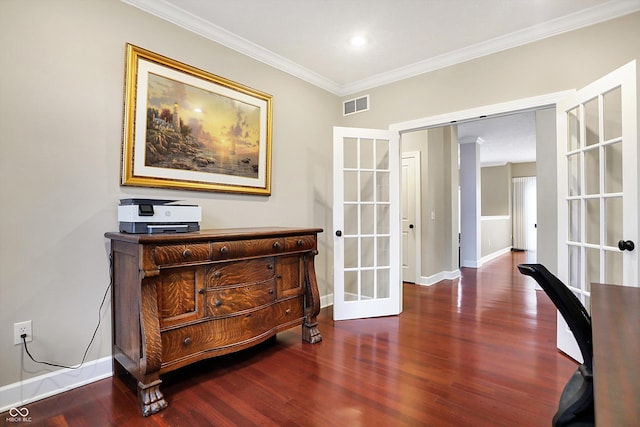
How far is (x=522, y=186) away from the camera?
9281mm

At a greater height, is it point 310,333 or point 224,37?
point 224,37

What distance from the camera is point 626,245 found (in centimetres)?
193

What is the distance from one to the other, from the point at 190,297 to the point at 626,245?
2.66 meters

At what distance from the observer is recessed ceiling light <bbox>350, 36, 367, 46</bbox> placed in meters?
2.74

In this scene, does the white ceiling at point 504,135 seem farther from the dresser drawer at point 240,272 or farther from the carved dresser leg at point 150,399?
the carved dresser leg at point 150,399

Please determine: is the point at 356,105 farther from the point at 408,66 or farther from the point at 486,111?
the point at 486,111

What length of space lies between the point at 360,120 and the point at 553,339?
2.82 metres

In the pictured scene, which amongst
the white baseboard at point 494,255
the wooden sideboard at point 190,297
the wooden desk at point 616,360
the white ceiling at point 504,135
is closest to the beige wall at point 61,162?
the wooden sideboard at point 190,297

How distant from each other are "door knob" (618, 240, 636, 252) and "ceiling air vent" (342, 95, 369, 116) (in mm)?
2545

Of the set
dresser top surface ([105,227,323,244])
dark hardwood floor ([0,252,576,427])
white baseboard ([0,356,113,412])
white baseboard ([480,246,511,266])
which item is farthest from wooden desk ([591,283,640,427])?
white baseboard ([480,246,511,266])

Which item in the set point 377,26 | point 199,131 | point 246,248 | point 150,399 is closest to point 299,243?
point 246,248

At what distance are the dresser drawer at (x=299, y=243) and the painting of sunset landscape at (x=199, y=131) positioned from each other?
79 centimetres

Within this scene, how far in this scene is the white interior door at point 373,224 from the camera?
3346mm

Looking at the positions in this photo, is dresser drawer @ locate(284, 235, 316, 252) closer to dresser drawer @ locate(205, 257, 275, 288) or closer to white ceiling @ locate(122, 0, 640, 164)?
dresser drawer @ locate(205, 257, 275, 288)
